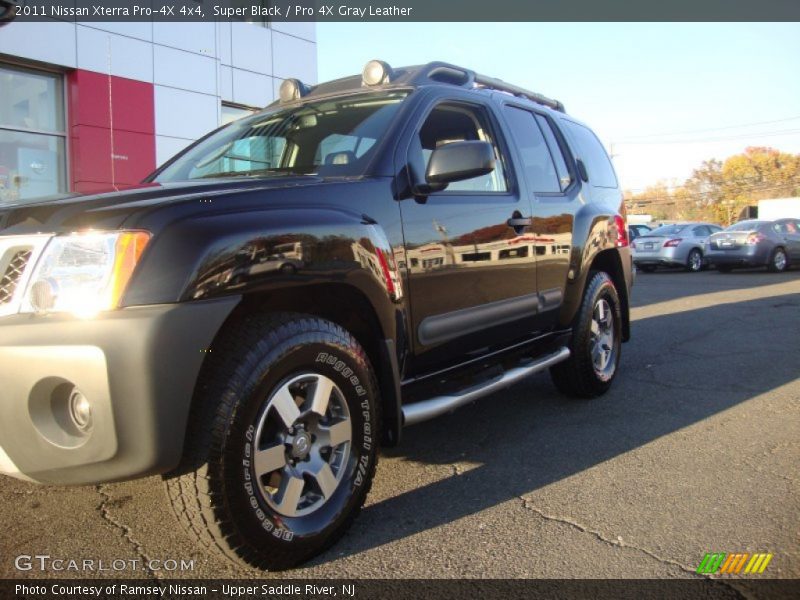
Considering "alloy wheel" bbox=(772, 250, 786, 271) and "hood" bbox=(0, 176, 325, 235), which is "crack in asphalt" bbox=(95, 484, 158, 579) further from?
"alloy wheel" bbox=(772, 250, 786, 271)

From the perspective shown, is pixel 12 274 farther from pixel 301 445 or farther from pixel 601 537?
pixel 601 537

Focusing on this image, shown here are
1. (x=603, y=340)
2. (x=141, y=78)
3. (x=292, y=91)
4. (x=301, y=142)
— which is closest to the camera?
(x=301, y=142)

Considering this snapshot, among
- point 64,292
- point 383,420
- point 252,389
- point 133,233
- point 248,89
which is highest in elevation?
point 248,89

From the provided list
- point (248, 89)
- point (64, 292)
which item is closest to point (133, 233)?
point (64, 292)

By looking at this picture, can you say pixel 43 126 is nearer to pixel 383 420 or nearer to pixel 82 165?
pixel 82 165

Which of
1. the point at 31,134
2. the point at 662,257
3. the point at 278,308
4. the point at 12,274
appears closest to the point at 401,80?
the point at 278,308

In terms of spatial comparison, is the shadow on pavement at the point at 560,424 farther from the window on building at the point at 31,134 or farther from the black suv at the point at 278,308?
the window on building at the point at 31,134

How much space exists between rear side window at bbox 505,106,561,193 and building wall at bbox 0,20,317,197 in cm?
734

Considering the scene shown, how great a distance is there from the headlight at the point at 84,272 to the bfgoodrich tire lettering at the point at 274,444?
0.39 metres

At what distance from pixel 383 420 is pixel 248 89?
11.5 meters

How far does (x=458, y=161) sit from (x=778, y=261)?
56.9 ft

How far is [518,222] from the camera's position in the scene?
12.3ft

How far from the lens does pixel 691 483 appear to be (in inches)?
127

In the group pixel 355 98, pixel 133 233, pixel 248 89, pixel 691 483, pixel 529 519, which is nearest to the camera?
pixel 133 233
